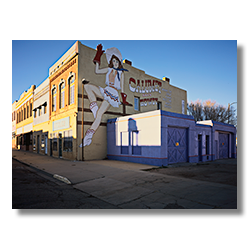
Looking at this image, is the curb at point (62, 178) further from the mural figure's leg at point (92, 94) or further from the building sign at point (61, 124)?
the building sign at point (61, 124)

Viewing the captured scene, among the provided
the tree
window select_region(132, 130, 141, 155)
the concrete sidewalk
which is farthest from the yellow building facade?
the tree

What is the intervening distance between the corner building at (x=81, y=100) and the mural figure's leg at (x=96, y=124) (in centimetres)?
19

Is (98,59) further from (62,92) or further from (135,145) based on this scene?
(135,145)

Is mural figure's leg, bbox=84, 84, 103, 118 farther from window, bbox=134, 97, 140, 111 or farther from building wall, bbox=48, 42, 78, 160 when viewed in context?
window, bbox=134, 97, 140, 111

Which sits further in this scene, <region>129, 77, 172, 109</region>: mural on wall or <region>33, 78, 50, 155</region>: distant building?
<region>33, 78, 50, 155</region>: distant building

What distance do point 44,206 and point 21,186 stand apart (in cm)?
Result: 322

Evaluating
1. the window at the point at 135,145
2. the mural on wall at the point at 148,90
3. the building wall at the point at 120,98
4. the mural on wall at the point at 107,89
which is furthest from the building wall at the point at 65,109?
the mural on wall at the point at 148,90

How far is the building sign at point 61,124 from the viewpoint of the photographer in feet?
62.7

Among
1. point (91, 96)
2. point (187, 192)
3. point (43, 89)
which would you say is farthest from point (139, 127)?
point (43, 89)

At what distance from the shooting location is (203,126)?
59.3 ft

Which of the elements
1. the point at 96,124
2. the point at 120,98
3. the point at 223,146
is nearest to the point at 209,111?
the point at 223,146

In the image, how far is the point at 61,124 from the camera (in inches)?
796

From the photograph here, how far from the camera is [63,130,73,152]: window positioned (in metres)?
18.3

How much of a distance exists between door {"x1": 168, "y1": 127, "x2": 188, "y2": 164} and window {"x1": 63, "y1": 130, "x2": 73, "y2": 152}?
9.31 metres
